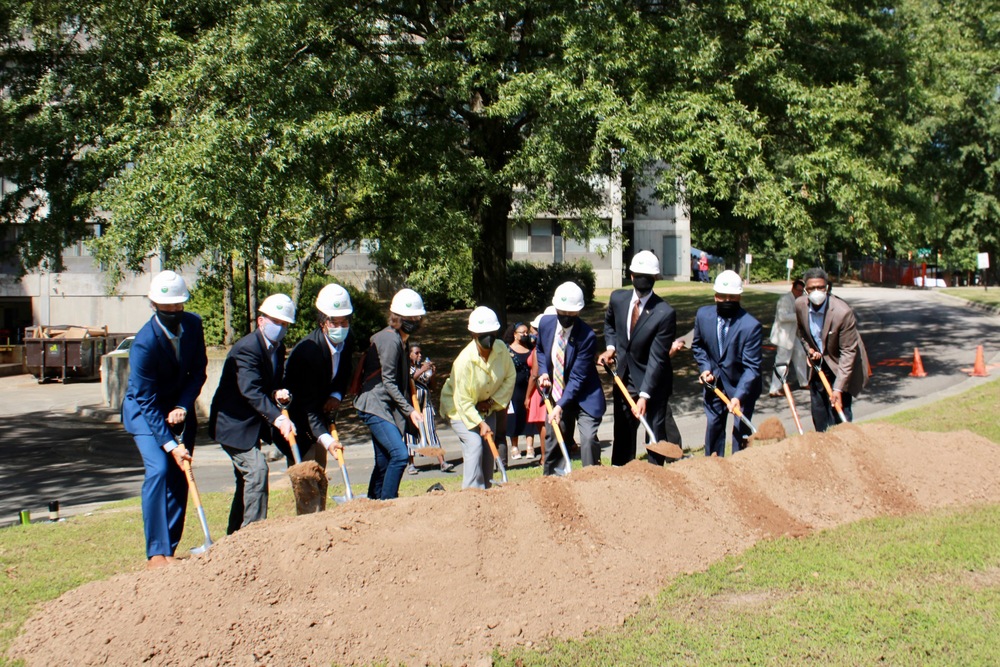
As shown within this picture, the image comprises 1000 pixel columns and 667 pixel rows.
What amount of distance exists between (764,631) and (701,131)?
30.0 ft

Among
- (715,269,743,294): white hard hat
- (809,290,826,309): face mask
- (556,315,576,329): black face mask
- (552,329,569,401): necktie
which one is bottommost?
(552,329,569,401): necktie

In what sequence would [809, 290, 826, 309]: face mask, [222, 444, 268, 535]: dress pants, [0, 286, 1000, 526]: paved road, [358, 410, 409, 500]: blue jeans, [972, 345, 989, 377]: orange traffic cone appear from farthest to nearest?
[972, 345, 989, 377]: orange traffic cone, [0, 286, 1000, 526]: paved road, [809, 290, 826, 309]: face mask, [358, 410, 409, 500]: blue jeans, [222, 444, 268, 535]: dress pants

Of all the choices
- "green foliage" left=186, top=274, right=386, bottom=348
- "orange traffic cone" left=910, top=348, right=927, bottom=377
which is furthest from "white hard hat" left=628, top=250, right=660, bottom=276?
"green foliage" left=186, top=274, right=386, bottom=348

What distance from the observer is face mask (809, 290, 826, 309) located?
898 cm

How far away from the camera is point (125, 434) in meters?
16.8

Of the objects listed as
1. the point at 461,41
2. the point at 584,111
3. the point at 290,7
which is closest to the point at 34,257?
the point at 290,7

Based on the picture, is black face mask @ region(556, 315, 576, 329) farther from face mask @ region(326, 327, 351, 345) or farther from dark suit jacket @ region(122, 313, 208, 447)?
dark suit jacket @ region(122, 313, 208, 447)

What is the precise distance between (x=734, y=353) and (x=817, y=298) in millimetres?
1018

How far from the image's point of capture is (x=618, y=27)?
13.5 meters

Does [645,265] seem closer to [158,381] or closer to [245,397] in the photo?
[245,397]

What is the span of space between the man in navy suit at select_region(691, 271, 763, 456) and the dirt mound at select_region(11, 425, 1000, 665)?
1.53 metres

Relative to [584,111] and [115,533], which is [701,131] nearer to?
[584,111]

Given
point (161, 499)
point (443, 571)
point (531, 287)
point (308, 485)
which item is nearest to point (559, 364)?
point (308, 485)

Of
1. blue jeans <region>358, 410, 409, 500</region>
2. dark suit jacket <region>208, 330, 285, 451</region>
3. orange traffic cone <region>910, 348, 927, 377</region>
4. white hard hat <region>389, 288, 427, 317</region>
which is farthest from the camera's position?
orange traffic cone <region>910, 348, 927, 377</region>
